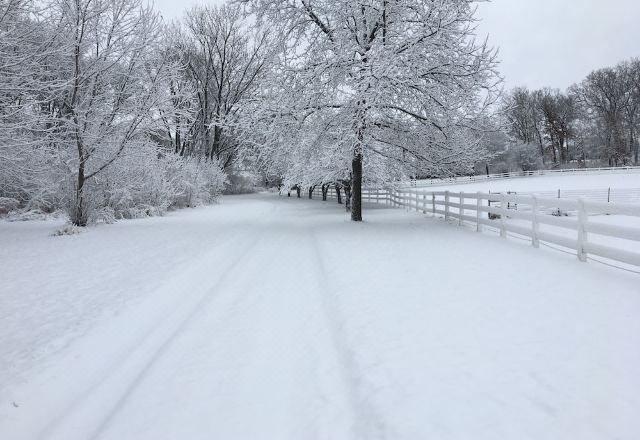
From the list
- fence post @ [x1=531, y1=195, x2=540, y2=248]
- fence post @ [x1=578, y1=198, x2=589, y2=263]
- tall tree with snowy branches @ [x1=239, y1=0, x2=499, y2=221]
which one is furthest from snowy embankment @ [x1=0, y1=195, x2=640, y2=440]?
tall tree with snowy branches @ [x1=239, y1=0, x2=499, y2=221]

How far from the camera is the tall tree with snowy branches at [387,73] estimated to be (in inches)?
454

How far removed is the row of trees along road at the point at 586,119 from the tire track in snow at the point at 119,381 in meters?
54.8

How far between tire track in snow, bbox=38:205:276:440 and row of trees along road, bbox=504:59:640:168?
180 ft

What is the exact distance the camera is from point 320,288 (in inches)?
251

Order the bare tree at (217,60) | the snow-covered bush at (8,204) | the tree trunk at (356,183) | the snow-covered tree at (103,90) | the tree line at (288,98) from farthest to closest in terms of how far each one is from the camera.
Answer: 1. the bare tree at (217,60)
2. the snow-covered bush at (8,204)
3. the tree trunk at (356,183)
4. the snow-covered tree at (103,90)
5. the tree line at (288,98)

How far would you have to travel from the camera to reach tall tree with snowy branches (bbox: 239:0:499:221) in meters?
11.5

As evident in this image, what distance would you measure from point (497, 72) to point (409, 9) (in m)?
3.20

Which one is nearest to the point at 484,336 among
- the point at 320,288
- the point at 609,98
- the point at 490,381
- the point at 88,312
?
the point at 490,381

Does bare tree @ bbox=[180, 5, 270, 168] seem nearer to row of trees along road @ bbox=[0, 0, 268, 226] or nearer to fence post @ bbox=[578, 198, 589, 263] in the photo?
row of trees along road @ bbox=[0, 0, 268, 226]

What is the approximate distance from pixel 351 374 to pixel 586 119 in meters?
73.7

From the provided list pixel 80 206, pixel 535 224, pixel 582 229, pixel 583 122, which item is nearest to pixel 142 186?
pixel 80 206

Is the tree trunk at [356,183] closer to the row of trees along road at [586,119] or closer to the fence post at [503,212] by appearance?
the fence post at [503,212]

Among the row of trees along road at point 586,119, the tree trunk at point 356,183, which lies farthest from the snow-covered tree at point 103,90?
the row of trees along road at point 586,119

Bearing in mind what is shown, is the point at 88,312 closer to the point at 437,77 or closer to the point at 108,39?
the point at 437,77
